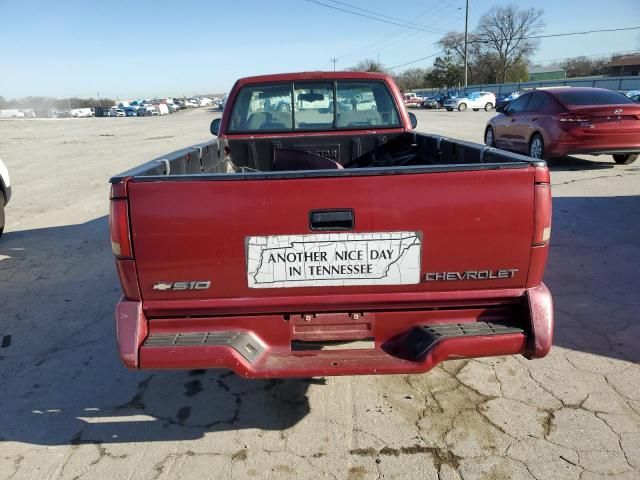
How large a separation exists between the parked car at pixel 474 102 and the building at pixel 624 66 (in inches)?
1927

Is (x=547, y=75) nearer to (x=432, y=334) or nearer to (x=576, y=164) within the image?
(x=576, y=164)

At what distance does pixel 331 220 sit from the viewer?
2.15 m

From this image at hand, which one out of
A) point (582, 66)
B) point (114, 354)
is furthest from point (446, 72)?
point (114, 354)

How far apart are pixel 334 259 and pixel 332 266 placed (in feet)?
0.12

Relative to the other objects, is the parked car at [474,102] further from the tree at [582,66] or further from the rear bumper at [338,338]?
the tree at [582,66]

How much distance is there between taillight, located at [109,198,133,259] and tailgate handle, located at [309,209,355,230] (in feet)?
2.75

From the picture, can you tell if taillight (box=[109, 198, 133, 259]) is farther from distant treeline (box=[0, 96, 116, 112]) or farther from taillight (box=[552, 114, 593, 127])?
distant treeline (box=[0, 96, 116, 112])

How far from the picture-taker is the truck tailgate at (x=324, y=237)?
2119 mm

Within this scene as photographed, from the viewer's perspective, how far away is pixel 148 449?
8.15ft

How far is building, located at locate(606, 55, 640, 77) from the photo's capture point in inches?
2955

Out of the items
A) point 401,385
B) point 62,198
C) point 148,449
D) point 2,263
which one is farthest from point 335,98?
point 62,198

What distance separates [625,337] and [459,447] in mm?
1886

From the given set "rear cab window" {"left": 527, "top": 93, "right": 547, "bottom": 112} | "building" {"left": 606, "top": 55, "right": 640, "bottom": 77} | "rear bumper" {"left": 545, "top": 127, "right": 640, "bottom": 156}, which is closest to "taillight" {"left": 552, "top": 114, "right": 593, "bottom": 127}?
"rear bumper" {"left": 545, "top": 127, "right": 640, "bottom": 156}

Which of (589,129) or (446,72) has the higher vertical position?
(446,72)
